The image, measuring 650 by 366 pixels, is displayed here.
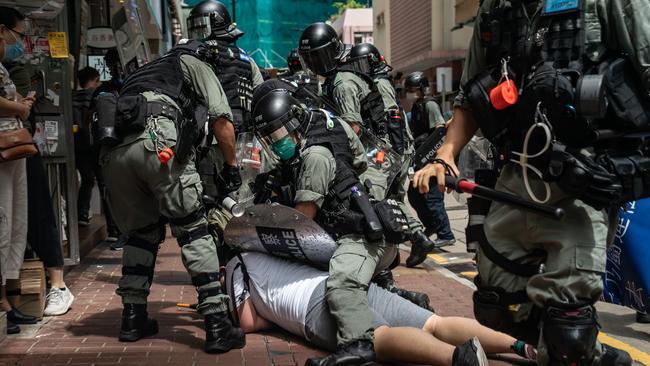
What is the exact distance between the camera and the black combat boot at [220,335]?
4102 mm

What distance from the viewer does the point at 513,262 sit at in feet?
10.1

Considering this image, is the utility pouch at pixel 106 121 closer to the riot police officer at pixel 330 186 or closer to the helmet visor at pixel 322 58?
the riot police officer at pixel 330 186

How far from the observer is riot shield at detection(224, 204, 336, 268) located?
4176 millimetres

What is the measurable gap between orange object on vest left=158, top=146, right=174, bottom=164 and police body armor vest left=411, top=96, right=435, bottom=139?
15.7 ft

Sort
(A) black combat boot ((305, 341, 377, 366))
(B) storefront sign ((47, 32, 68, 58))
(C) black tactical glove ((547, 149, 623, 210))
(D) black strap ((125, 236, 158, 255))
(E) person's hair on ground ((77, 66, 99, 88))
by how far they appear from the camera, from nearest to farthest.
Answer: (C) black tactical glove ((547, 149, 623, 210)) < (A) black combat boot ((305, 341, 377, 366)) < (D) black strap ((125, 236, 158, 255)) < (B) storefront sign ((47, 32, 68, 58)) < (E) person's hair on ground ((77, 66, 99, 88))

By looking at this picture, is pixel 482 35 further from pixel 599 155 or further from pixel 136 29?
pixel 136 29

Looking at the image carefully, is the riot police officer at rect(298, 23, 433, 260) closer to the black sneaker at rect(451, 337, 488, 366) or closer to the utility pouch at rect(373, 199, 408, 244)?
the utility pouch at rect(373, 199, 408, 244)

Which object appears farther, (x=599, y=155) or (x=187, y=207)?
(x=187, y=207)

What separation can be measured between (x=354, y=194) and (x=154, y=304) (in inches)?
79.7

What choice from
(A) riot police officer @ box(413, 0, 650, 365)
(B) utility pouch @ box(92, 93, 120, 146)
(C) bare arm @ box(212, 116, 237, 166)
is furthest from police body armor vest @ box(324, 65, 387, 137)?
(A) riot police officer @ box(413, 0, 650, 365)

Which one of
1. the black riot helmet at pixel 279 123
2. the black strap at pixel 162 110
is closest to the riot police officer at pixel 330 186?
the black riot helmet at pixel 279 123

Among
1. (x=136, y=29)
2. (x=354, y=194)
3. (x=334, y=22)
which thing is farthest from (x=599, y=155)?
(x=334, y=22)

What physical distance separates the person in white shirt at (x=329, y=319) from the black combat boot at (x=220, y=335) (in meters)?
0.28

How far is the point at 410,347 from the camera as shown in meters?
3.56
